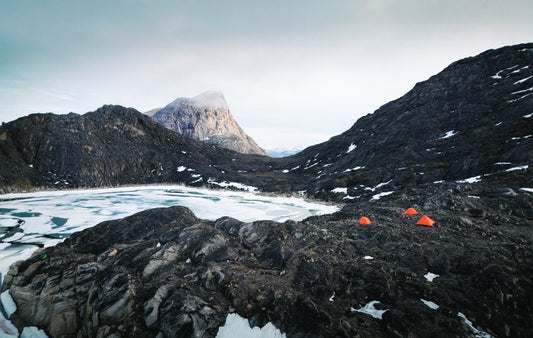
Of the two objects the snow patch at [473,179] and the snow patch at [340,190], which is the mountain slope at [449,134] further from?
the snow patch at [473,179]

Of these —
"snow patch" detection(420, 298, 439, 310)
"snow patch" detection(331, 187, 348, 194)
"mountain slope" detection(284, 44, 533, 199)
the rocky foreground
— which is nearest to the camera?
the rocky foreground

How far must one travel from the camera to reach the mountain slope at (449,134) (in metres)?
36.9

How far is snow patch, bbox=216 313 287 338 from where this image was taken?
7.46 metres

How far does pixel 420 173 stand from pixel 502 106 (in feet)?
92.3

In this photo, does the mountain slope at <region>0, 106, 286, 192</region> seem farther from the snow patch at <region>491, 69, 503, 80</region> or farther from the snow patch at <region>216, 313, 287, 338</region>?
the snow patch at <region>216, 313, 287, 338</region>

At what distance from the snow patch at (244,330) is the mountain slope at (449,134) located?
3569 centimetres

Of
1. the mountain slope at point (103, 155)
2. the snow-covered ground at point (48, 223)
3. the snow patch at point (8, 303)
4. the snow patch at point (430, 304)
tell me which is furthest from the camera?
the mountain slope at point (103, 155)

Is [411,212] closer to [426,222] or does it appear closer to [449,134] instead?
[426,222]

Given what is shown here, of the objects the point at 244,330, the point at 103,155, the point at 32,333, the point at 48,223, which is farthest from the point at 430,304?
the point at 103,155

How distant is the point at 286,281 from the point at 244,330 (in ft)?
8.21

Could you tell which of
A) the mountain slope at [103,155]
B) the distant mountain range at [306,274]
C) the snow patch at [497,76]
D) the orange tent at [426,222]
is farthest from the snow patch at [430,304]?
the snow patch at [497,76]

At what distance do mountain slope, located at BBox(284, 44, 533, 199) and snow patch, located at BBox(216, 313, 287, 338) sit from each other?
1405 inches

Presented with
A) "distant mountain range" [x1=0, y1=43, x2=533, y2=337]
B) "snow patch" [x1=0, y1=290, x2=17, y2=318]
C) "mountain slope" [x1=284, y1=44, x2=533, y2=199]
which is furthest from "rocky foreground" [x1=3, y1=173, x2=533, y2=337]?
"mountain slope" [x1=284, y1=44, x2=533, y2=199]

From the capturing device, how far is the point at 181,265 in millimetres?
10625
